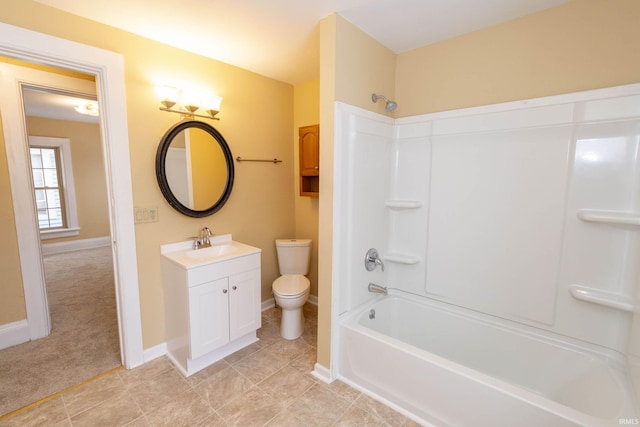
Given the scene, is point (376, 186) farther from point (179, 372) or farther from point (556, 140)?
point (179, 372)

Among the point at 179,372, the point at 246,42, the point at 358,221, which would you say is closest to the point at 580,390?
the point at 358,221

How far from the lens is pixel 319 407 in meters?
1.75

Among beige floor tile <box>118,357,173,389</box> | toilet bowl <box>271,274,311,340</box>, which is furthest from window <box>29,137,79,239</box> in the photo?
toilet bowl <box>271,274,311,340</box>

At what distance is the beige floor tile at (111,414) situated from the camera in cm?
163

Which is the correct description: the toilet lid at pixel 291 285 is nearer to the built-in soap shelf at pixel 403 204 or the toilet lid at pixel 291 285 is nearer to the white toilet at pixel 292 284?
the white toilet at pixel 292 284

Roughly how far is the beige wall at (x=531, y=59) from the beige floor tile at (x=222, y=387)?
93.9 inches

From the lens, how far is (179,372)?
207cm

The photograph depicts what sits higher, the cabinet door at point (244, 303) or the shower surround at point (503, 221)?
the shower surround at point (503, 221)

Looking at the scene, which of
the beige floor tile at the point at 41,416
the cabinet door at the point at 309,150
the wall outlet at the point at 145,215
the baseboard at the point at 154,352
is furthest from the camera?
the cabinet door at the point at 309,150

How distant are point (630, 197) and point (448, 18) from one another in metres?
1.46

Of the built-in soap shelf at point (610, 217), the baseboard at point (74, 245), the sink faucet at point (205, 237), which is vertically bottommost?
the baseboard at point (74, 245)

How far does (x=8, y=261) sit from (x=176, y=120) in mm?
1828

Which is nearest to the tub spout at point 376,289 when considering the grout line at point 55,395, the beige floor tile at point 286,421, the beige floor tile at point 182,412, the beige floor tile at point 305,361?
the beige floor tile at point 305,361

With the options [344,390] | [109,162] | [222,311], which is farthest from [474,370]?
[109,162]
